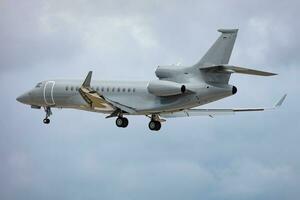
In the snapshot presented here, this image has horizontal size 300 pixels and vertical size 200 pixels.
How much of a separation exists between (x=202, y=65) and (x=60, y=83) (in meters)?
13.9

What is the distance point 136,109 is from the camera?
72.6 metres

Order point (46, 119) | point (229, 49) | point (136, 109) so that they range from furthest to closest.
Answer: point (46, 119) < point (136, 109) < point (229, 49)

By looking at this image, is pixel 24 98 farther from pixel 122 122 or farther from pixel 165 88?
pixel 165 88

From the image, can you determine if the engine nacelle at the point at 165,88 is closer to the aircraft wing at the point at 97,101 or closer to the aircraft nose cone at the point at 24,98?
the aircraft wing at the point at 97,101

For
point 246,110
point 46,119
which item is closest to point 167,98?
point 246,110

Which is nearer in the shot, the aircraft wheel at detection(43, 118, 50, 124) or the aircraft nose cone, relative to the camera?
the aircraft wheel at detection(43, 118, 50, 124)

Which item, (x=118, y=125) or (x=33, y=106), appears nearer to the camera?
(x=118, y=125)

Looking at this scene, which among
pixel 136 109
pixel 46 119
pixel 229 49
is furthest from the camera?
pixel 46 119

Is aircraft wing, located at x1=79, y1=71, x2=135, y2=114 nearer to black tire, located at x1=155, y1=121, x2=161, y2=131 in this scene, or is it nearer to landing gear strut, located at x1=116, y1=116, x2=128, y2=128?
landing gear strut, located at x1=116, y1=116, x2=128, y2=128

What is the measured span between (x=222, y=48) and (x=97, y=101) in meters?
11.0

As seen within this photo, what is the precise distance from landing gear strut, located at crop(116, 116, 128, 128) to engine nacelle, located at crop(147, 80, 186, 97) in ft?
13.7

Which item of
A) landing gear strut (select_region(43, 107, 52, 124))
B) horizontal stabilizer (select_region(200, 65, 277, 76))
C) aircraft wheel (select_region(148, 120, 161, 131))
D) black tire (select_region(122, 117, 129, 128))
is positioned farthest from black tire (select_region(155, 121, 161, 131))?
landing gear strut (select_region(43, 107, 52, 124))

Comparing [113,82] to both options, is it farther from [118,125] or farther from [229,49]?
[229,49]

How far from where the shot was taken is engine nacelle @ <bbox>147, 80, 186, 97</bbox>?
6894 cm
